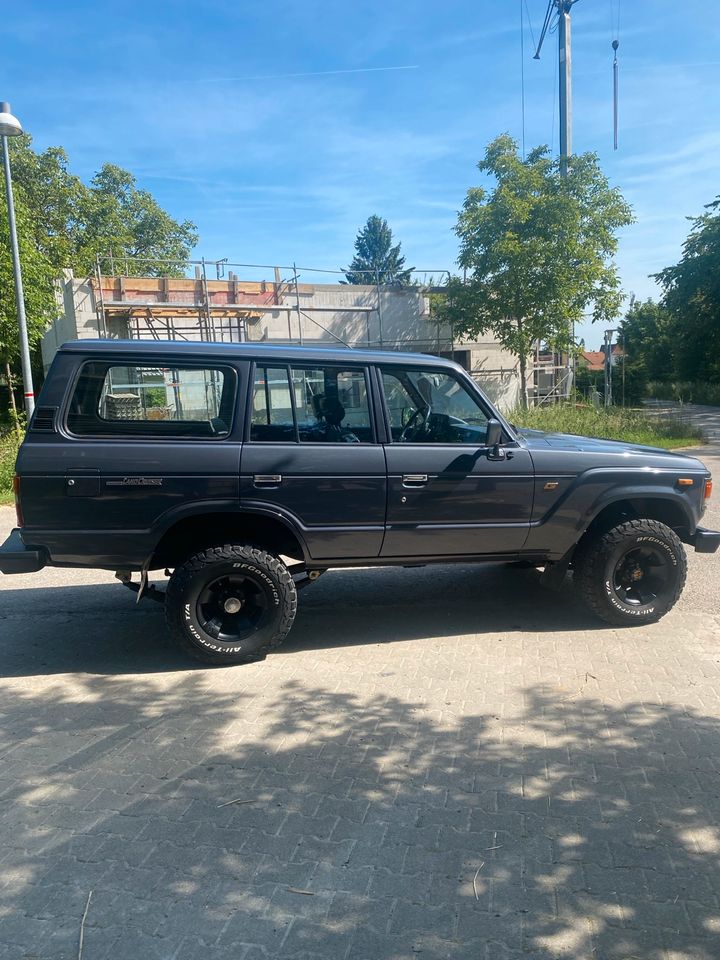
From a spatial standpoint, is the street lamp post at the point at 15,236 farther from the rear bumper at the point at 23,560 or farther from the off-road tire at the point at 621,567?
the off-road tire at the point at 621,567

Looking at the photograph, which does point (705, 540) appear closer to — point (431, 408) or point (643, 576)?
point (643, 576)

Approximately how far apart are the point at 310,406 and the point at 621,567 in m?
2.50

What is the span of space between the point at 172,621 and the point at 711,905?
10.2 feet

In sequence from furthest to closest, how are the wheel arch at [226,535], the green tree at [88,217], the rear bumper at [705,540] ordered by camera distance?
the green tree at [88,217] → the rear bumper at [705,540] → the wheel arch at [226,535]

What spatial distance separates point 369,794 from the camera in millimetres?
3057

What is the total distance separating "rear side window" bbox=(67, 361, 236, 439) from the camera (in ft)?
14.0

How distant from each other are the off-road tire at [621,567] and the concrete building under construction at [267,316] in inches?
615

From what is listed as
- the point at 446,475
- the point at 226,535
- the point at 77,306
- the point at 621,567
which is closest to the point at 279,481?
the point at 226,535

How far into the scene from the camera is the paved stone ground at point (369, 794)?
2322 millimetres

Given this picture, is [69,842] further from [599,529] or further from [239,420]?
[599,529]

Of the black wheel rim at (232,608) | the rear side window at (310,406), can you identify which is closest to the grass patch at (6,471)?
the black wheel rim at (232,608)

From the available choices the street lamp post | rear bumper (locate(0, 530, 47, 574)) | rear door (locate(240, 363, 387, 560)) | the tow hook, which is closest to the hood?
rear door (locate(240, 363, 387, 560))

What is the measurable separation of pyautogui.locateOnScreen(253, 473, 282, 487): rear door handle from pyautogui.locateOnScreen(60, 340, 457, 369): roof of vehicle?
75 cm

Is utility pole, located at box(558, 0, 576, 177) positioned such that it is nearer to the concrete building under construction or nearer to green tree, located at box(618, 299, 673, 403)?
the concrete building under construction
